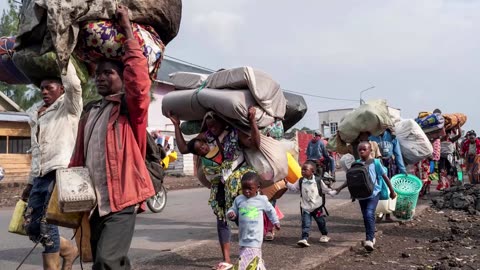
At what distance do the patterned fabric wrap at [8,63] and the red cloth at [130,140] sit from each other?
164 cm

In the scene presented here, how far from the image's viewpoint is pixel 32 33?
333cm

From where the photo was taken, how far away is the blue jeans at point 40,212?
441 centimetres

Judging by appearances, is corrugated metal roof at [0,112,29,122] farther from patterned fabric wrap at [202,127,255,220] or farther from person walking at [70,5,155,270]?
person walking at [70,5,155,270]

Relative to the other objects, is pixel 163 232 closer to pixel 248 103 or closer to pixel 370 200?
pixel 370 200

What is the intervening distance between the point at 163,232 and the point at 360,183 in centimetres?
344

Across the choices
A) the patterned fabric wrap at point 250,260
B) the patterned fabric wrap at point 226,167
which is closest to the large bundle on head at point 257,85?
the patterned fabric wrap at point 226,167

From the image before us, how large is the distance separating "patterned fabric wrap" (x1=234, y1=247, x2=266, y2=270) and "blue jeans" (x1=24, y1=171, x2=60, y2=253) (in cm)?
172

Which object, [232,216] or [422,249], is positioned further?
[422,249]

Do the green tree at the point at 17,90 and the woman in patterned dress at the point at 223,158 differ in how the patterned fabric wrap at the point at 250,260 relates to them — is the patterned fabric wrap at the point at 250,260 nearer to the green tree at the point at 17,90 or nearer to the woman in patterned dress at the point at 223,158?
the woman in patterned dress at the point at 223,158

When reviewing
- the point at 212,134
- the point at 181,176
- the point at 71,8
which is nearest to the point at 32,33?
the point at 71,8

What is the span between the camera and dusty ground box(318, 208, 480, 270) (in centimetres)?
556

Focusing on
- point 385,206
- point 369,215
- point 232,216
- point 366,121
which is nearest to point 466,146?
point 366,121

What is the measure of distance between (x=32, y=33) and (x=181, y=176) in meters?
22.9

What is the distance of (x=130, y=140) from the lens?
326 cm
